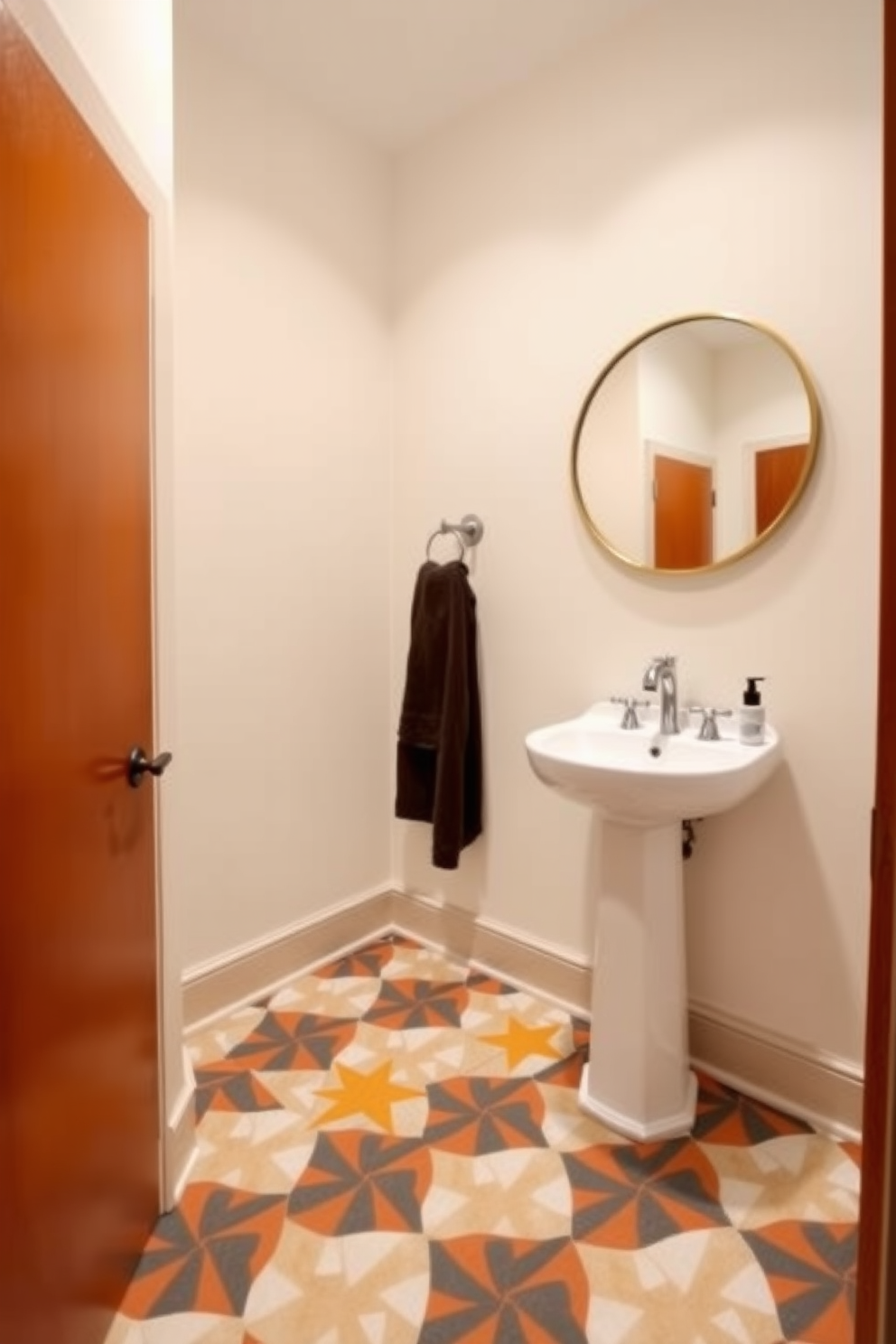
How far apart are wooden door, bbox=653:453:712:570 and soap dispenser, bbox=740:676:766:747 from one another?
340 millimetres

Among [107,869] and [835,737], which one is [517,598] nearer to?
[835,737]

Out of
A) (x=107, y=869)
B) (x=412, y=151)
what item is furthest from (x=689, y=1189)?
(x=412, y=151)

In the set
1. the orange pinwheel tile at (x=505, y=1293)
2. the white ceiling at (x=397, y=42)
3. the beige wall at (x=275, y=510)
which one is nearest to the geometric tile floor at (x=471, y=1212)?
the orange pinwheel tile at (x=505, y=1293)

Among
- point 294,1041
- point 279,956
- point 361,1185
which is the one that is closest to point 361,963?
point 279,956

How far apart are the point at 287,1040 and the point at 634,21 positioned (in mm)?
2766

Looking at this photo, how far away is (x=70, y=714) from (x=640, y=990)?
128cm

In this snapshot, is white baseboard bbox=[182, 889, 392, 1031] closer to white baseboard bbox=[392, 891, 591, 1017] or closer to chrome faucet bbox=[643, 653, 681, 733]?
white baseboard bbox=[392, 891, 591, 1017]

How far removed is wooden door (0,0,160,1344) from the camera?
0.84 meters

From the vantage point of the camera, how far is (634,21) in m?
1.81

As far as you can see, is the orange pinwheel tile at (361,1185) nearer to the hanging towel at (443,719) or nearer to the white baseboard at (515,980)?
the white baseboard at (515,980)

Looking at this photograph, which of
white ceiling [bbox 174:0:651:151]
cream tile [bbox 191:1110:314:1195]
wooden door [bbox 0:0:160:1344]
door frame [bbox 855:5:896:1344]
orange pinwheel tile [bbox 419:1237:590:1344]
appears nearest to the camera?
door frame [bbox 855:5:896:1344]

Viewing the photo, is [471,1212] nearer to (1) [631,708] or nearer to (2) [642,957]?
(2) [642,957]

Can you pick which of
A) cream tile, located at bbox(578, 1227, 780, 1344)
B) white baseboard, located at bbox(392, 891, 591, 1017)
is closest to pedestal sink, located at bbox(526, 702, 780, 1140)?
cream tile, located at bbox(578, 1227, 780, 1344)

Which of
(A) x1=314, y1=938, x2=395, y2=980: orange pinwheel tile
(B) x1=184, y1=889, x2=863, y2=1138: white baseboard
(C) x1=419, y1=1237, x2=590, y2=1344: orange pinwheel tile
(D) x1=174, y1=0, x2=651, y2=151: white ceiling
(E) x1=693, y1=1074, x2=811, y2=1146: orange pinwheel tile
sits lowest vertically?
(C) x1=419, y1=1237, x2=590, y2=1344: orange pinwheel tile
